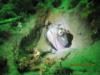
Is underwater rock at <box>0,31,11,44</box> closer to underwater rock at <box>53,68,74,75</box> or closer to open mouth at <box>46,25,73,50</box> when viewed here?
open mouth at <box>46,25,73,50</box>

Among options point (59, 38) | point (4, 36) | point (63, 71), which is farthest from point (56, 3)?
point (63, 71)

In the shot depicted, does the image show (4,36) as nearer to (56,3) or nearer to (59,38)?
(59,38)

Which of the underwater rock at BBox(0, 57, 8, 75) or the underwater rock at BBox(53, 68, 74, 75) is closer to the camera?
the underwater rock at BBox(53, 68, 74, 75)

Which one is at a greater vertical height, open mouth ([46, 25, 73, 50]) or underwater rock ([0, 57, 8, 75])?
open mouth ([46, 25, 73, 50])

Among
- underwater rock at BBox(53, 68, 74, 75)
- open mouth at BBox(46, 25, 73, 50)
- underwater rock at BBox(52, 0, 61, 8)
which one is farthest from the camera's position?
underwater rock at BBox(52, 0, 61, 8)

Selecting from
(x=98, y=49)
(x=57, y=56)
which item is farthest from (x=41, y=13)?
(x=98, y=49)

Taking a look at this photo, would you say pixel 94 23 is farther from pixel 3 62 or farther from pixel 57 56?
pixel 3 62

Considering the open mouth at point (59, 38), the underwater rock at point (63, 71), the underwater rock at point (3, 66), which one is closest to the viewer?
the underwater rock at point (63, 71)

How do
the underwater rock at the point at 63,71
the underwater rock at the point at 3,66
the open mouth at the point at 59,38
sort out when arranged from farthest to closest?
the open mouth at the point at 59,38 < the underwater rock at the point at 3,66 < the underwater rock at the point at 63,71

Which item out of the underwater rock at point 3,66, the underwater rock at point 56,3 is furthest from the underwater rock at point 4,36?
the underwater rock at point 56,3

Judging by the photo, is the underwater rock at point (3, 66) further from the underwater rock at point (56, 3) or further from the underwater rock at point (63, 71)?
the underwater rock at point (56, 3)

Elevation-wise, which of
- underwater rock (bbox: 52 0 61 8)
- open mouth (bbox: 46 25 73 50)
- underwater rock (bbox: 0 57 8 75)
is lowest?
underwater rock (bbox: 0 57 8 75)

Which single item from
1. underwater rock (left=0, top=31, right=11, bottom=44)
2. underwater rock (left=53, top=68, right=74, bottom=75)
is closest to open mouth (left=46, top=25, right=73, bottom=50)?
underwater rock (left=53, top=68, right=74, bottom=75)

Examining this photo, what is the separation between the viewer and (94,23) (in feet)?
14.0
